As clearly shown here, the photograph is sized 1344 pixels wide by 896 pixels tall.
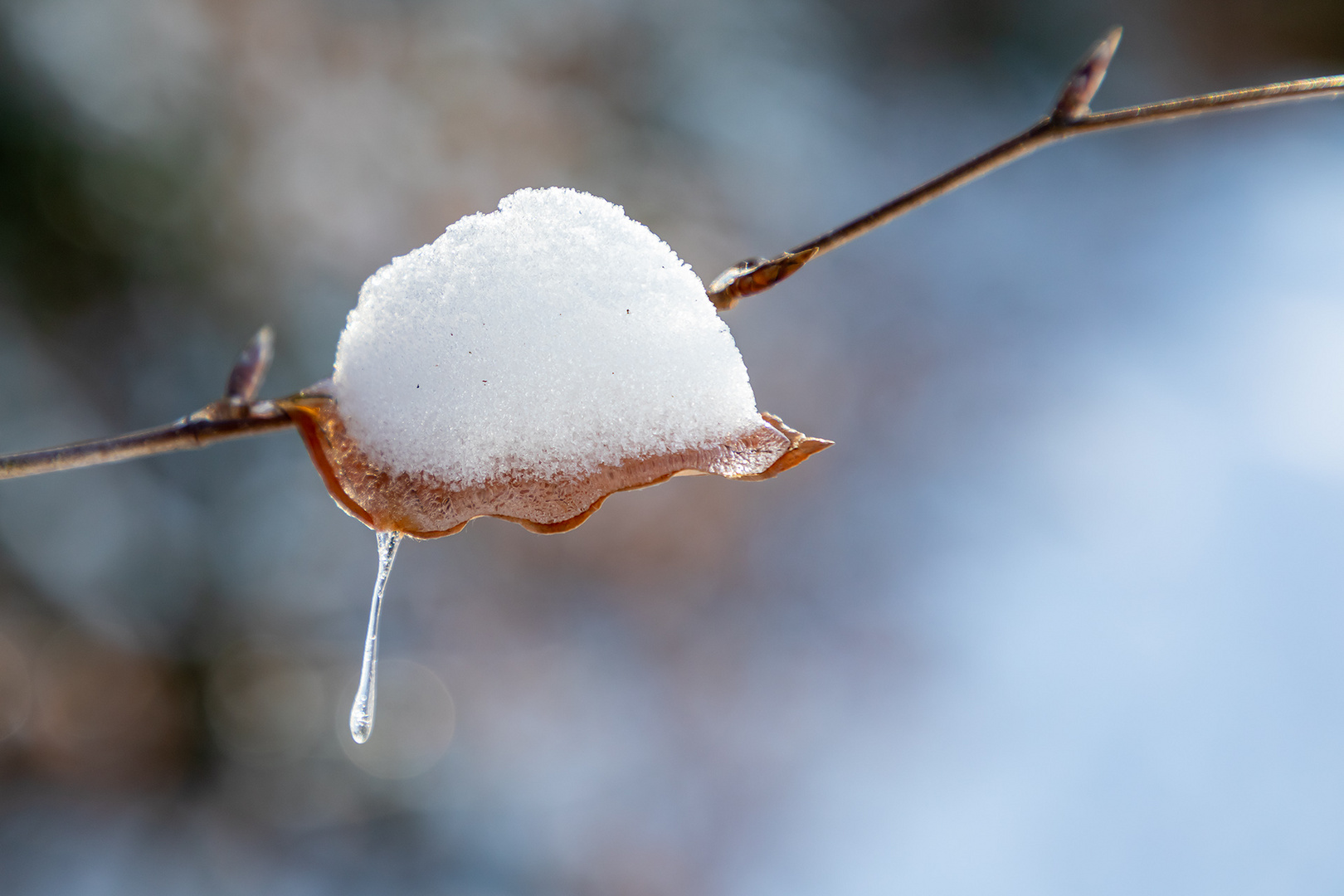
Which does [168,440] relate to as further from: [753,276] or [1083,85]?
[1083,85]

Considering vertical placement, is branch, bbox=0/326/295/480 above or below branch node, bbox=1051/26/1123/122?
below

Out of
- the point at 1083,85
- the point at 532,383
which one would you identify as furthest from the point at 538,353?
the point at 1083,85

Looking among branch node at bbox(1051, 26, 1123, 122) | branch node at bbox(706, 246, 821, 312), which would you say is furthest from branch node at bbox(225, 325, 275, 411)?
branch node at bbox(1051, 26, 1123, 122)

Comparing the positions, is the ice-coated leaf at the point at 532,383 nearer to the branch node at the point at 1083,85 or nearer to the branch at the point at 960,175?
the branch at the point at 960,175

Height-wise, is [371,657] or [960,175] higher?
[960,175]

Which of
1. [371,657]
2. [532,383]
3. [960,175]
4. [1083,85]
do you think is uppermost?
[1083,85]

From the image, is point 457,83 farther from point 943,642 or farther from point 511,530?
point 943,642

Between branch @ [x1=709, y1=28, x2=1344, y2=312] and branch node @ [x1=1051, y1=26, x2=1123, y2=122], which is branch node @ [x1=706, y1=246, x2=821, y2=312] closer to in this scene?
branch @ [x1=709, y1=28, x2=1344, y2=312]
